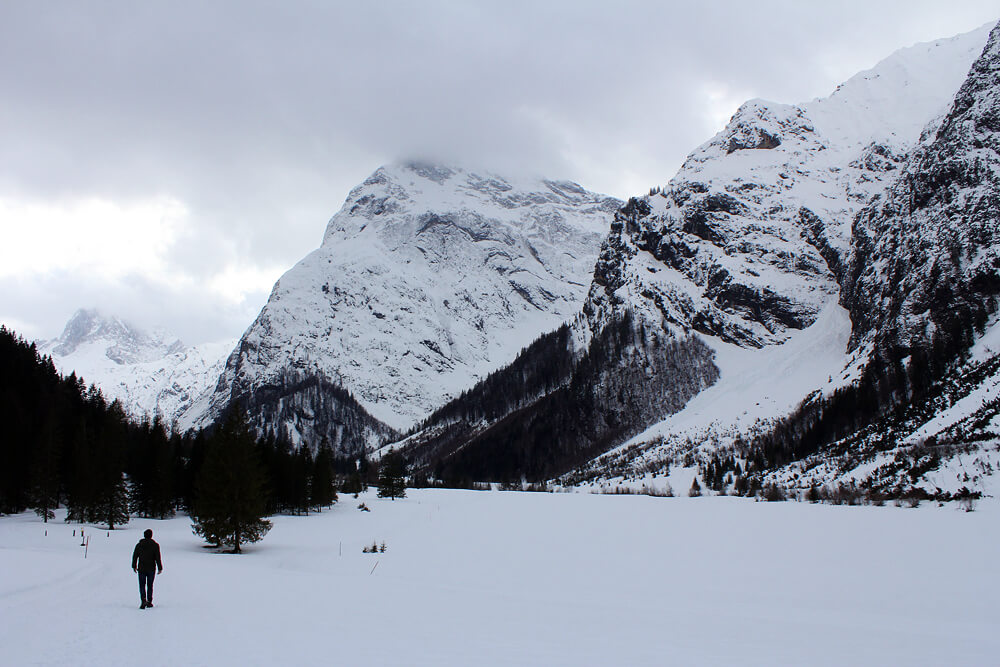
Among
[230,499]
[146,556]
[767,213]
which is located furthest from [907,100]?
[146,556]

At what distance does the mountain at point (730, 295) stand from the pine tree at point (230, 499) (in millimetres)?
81200

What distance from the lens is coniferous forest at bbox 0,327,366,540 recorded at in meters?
34.9

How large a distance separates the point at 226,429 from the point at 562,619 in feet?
88.1

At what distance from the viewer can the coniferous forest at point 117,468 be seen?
34.9m

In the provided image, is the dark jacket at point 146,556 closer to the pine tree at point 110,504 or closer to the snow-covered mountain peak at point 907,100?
the pine tree at point 110,504

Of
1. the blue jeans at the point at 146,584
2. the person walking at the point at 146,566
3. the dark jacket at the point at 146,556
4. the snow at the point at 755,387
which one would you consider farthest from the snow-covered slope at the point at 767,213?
the blue jeans at the point at 146,584

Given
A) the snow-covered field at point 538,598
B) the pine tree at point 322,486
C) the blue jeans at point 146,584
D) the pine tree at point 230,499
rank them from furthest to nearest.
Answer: the pine tree at point 322,486, the pine tree at point 230,499, the blue jeans at point 146,584, the snow-covered field at point 538,598

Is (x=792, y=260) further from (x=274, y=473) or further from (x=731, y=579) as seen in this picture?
(x=731, y=579)

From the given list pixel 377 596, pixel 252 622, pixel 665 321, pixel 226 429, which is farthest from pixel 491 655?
pixel 665 321

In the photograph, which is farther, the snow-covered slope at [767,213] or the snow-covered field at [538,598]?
the snow-covered slope at [767,213]

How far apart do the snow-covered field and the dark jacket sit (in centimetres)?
102

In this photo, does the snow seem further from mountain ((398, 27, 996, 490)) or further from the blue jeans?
the blue jeans

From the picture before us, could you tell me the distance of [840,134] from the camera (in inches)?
7308

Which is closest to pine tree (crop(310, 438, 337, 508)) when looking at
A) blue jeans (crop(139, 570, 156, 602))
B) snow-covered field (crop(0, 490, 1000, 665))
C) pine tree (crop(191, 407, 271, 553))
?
snow-covered field (crop(0, 490, 1000, 665))
